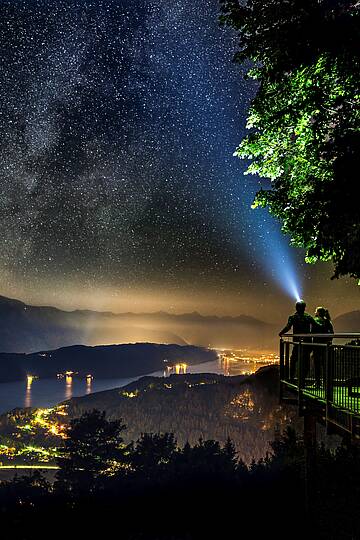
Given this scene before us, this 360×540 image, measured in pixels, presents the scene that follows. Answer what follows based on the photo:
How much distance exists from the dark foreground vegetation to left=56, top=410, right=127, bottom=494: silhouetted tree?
13 centimetres

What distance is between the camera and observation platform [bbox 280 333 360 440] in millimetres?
8703

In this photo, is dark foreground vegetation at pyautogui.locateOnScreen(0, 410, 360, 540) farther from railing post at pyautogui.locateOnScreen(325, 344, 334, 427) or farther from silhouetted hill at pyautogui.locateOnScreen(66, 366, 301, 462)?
silhouetted hill at pyautogui.locateOnScreen(66, 366, 301, 462)

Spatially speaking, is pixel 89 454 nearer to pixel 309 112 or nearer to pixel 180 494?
pixel 180 494

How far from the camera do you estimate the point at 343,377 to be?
985 cm

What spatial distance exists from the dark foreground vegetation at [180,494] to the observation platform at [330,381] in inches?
89.8

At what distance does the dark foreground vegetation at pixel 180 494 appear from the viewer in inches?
888

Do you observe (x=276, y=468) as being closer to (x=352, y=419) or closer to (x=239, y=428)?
(x=352, y=419)

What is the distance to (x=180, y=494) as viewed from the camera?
5328cm

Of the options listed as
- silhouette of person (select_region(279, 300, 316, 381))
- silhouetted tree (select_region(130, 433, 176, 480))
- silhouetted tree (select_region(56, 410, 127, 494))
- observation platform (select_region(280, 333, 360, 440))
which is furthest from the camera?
silhouetted tree (select_region(130, 433, 176, 480))

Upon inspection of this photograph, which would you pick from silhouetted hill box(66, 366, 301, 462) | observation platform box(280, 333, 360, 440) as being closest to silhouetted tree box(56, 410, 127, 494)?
silhouetted hill box(66, 366, 301, 462)

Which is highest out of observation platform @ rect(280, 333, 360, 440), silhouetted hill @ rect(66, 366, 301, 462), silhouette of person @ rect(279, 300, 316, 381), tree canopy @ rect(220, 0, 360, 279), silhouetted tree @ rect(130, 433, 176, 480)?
tree canopy @ rect(220, 0, 360, 279)

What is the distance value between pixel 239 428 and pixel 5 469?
215 feet

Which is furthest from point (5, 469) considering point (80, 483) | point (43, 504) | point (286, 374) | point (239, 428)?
point (286, 374)

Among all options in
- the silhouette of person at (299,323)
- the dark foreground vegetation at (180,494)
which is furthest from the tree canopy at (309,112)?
→ the dark foreground vegetation at (180,494)
